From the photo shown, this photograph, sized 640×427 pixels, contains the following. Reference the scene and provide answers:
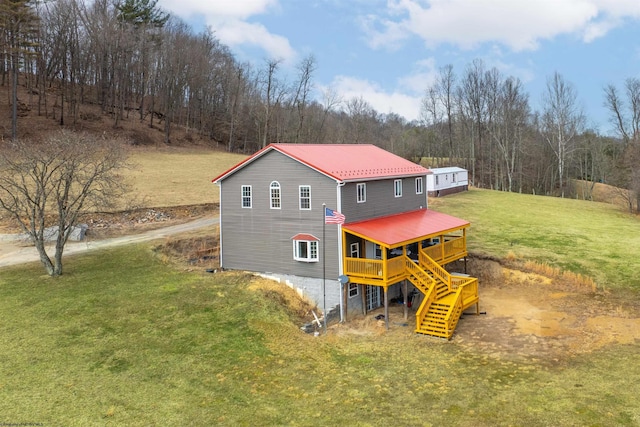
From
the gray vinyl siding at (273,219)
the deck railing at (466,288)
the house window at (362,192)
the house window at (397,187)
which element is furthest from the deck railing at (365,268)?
the house window at (397,187)

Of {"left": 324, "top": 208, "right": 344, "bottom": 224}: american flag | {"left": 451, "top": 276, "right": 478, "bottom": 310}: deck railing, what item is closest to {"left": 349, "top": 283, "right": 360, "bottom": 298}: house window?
{"left": 324, "top": 208, "right": 344, "bottom": 224}: american flag

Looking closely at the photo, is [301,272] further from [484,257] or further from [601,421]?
[601,421]

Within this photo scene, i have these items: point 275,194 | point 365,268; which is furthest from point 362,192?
point 275,194

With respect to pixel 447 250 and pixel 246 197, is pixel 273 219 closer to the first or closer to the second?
pixel 246 197

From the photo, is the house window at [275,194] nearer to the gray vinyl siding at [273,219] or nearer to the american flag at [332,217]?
the gray vinyl siding at [273,219]

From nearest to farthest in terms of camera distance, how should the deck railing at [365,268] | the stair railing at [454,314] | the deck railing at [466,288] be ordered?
the stair railing at [454,314], the deck railing at [365,268], the deck railing at [466,288]

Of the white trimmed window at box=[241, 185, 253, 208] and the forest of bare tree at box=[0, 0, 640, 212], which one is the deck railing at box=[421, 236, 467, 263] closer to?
the white trimmed window at box=[241, 185, 253, 208]

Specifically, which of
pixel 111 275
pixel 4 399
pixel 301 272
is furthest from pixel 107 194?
pixel 4 399
